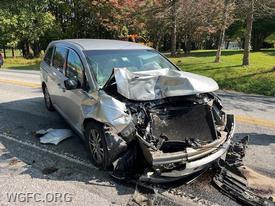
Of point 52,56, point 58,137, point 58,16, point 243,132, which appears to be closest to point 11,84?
point 52,56

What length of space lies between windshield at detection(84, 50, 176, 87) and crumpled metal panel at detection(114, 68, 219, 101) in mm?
543

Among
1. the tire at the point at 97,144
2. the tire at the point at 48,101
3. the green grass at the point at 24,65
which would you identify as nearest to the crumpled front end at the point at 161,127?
the tire at the point at 97,144

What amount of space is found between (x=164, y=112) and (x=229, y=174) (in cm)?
117

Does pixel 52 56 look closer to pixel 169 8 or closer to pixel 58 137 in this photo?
pixel 58 137

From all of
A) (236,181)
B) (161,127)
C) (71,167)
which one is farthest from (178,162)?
(71,167)

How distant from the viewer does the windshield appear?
5.59 m

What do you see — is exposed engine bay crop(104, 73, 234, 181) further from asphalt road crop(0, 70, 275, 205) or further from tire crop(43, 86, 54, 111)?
tire crop(43, 86, 54, 111)

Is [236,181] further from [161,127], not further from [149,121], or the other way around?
[149,121]

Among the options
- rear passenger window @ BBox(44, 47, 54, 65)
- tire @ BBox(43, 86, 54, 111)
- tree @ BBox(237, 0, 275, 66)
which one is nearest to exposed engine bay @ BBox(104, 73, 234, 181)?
rear passenger window @ BBox(44, 47, 54, 65)

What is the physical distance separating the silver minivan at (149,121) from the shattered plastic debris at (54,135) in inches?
25.6

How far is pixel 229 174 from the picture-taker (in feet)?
15.2

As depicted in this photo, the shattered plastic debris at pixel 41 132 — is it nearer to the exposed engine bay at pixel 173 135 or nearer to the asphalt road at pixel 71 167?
the asphalt road at pixel 71 167

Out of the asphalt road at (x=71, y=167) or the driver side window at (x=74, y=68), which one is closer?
the asphalt road at (x=71, y=167)

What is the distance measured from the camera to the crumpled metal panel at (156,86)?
4695 mm
